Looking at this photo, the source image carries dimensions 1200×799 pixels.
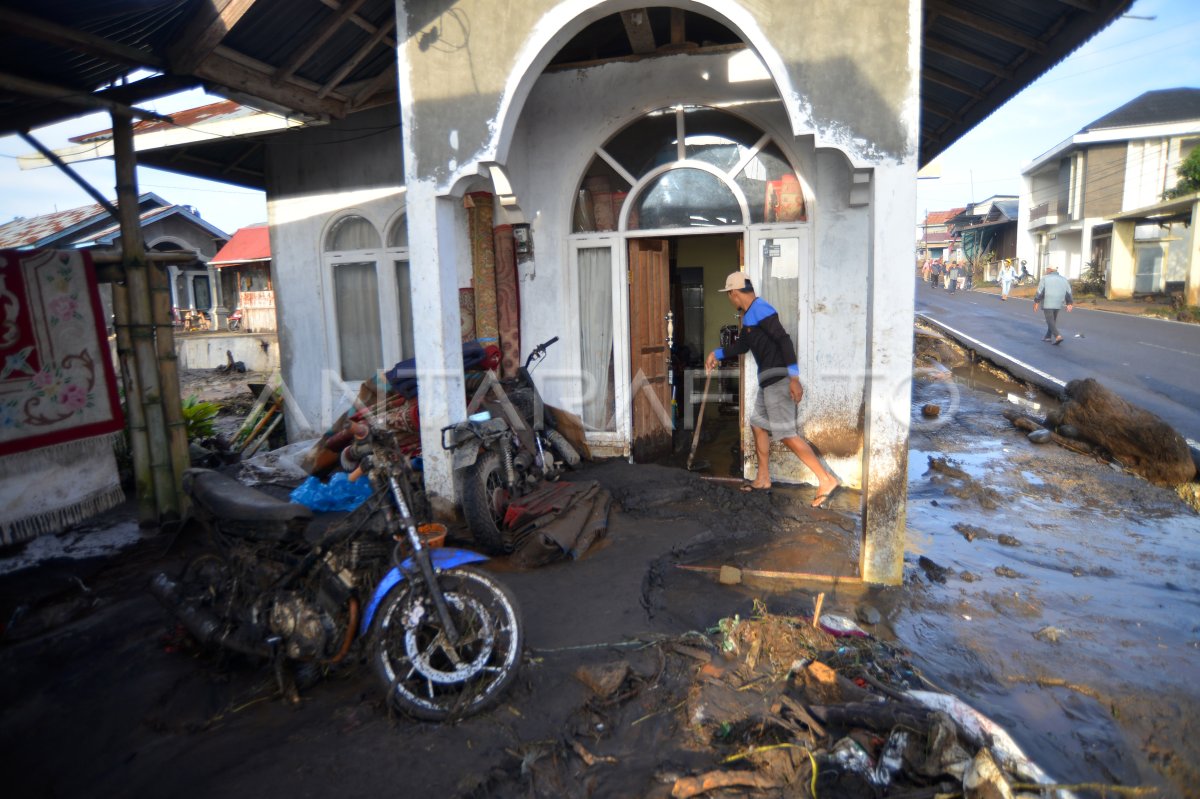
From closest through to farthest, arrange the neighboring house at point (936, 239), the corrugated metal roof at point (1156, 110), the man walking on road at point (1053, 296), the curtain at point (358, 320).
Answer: the curtain at point (358, 320) → the man walking on road at point (1053, 296) → the corrugated metal roof at point (1156, 110) → the neighboring house at point (936, 239)

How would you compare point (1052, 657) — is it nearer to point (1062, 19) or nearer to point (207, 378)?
point (1062, 19)

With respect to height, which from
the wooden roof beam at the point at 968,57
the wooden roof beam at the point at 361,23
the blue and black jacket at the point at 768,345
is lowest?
the blue and black jacket at the point at 768,345

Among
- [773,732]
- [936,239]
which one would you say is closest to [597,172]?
[773,732]

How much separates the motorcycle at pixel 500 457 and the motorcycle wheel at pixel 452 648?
1970mm

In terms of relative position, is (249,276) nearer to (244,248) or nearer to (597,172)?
(244,248)

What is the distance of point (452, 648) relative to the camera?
10.4 feet

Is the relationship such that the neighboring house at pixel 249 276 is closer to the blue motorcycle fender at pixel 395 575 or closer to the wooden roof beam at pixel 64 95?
the wooden roof beam at pixel 64 95

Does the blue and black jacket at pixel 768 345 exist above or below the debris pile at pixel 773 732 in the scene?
above

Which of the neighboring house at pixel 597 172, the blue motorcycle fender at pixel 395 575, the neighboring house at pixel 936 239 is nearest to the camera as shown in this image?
the blue motorcycle fender at pixel 395 575

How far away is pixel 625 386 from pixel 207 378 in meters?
15.8

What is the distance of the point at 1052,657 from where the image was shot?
12.4 feet

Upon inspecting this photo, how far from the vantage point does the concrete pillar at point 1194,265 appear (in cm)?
1983

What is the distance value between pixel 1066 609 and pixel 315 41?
6695 mm

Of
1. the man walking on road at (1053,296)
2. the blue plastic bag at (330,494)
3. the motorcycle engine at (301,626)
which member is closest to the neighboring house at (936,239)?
the man walking on road at (1053,296)
